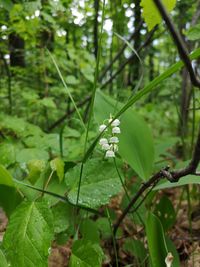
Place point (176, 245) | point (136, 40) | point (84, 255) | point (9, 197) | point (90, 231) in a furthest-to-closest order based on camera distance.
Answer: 1. point (136, 40)
2. point (176, 245)
3. point (90, 231)
4. point (9, 197)
5. point (84, 255)

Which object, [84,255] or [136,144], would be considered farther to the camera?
[136,144]

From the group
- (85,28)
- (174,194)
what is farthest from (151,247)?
(85,28)

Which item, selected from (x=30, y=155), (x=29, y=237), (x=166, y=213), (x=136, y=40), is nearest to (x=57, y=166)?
(x=29, y=237)

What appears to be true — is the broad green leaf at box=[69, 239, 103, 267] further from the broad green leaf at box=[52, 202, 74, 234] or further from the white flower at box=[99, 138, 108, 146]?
the white flower at box=[99, 138, 108, 146]

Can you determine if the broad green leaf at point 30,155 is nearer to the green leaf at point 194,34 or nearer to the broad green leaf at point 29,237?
the broad green leaf at point 29,237

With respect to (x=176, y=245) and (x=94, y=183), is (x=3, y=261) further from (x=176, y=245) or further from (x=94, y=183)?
(x=176, y=245)

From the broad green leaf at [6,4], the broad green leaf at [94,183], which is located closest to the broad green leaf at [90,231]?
the broad green leaf at [94,183]

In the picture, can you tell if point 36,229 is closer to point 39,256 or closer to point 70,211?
point 39,256

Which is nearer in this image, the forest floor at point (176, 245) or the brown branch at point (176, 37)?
the brown branch at point (176, 37)
